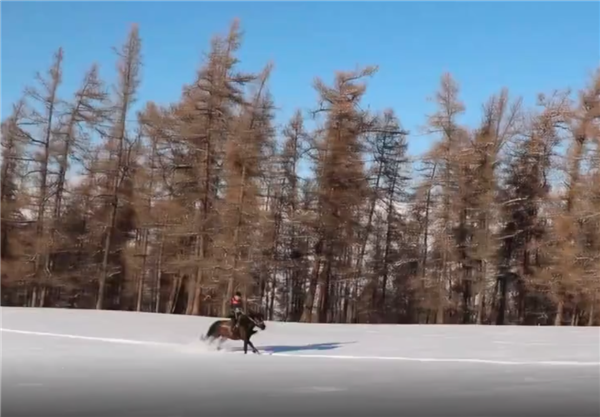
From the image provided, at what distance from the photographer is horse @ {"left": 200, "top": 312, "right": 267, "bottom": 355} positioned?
15203mm

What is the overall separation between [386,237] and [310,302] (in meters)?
6.58

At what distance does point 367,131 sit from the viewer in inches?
1300

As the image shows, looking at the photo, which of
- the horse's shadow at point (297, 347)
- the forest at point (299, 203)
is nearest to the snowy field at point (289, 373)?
the horse's shadow at point (297, 347)

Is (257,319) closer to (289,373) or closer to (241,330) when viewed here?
(241,330)

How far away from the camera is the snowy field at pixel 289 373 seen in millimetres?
8055

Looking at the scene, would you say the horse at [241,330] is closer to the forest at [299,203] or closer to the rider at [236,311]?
the rider at [236,311]

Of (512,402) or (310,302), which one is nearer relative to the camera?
(512,402)

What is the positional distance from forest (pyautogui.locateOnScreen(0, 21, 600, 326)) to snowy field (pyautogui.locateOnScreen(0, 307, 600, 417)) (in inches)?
357

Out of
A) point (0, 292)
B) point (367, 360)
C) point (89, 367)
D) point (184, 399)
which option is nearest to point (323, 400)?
Answer: point (184, 399)

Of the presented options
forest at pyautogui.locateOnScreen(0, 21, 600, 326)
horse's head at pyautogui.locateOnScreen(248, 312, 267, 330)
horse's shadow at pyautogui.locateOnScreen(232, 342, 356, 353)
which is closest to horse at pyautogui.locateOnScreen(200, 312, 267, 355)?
horse's head at pyautogui.locateOnScreen(248, 312, 267, 330)

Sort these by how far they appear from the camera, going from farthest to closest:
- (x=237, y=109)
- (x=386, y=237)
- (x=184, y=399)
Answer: (x=386, y=237), (x=237, y=109), (x=184, y=399)

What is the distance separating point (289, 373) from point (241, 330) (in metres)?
3.97

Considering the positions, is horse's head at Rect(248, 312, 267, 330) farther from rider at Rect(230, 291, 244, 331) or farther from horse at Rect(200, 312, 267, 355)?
A: rider at Rect(230, 291, 244, 331)

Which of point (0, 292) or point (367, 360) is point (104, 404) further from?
point (0, 292)
